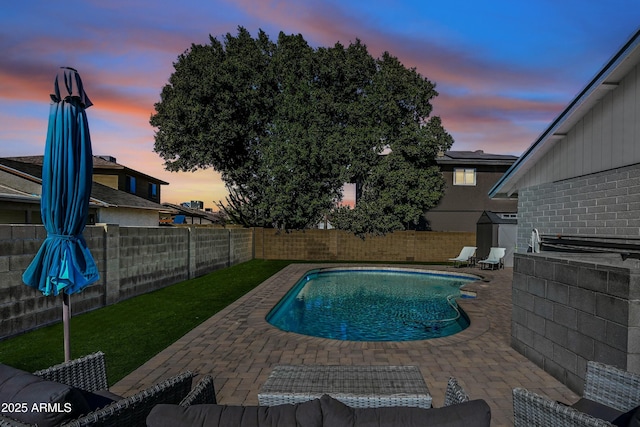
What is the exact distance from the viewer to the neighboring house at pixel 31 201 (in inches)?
695

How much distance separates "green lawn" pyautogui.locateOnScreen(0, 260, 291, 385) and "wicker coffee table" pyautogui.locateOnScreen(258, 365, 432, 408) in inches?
110

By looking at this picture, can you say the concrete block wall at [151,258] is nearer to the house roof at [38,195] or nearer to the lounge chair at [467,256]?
the house roof at [38,195]

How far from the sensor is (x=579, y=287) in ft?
15.9

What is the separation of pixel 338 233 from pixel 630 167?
17.6 metres

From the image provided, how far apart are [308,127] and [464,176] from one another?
12.7m

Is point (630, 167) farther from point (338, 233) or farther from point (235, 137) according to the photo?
point (235, 137)

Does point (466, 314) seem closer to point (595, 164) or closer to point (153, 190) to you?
point (595, 164)

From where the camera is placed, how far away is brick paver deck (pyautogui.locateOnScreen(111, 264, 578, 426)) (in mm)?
4805

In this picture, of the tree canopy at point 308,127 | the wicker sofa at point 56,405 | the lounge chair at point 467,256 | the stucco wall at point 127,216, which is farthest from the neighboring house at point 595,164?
the stucco wall at point 127,216

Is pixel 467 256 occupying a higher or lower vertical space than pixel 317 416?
lower

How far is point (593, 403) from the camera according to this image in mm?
3344

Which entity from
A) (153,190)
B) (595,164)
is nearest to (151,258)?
(595,164)

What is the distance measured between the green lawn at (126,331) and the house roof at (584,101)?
993cm

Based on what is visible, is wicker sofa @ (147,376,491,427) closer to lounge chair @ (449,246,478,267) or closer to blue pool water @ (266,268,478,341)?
blue pool water @ (266,268,478,341)
